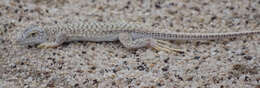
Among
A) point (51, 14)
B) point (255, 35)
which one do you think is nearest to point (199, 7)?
point (255, 35)

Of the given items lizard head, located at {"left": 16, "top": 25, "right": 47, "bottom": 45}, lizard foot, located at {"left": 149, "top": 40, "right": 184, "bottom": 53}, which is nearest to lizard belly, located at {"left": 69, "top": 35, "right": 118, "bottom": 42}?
lizard head, located at {"left": 16, "top": 25, "right": 47, "bottom": 45}

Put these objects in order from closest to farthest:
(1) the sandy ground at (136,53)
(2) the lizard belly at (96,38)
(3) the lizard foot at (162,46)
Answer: (1) the sandy ground at (136,53), (3) the lizard foot at (162,46), (2) the lizard belly at (96,38)

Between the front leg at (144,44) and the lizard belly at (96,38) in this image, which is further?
the lizard belly at (96,38)

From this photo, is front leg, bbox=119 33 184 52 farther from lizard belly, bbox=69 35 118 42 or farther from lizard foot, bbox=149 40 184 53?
lizard belly, bbox=69 35 118 42

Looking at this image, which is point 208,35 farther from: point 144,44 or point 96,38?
point 96,38

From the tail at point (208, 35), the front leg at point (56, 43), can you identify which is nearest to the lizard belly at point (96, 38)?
the front leg at point (56, 43)

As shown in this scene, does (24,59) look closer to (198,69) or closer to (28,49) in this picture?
(28,49)

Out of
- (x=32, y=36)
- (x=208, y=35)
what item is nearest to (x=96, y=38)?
(x=32, y=36)

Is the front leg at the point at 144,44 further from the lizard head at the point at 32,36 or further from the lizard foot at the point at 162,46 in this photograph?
the lizard head at the point at 32,36
